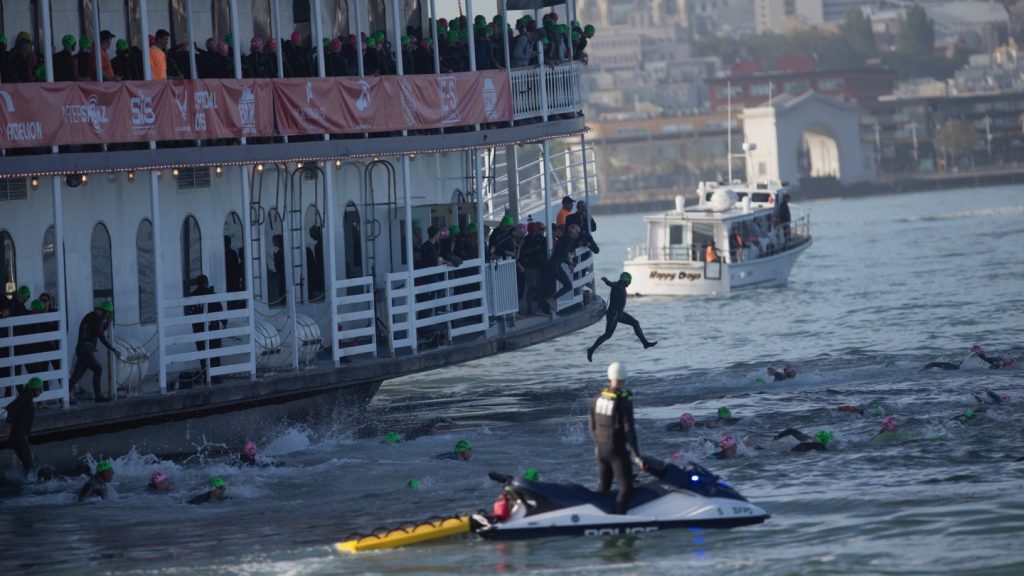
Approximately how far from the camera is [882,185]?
588 ft

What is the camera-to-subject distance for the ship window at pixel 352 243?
1287 inches

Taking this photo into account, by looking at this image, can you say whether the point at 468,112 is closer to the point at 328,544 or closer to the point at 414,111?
the point at 414,111

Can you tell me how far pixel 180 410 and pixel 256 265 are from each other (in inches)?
182

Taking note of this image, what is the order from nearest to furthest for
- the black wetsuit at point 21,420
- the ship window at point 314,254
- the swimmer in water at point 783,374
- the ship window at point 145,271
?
the black wetsuit at point 21,420, the ship window at point 145,271, the ship window at point 314,254, the swimmer in water at point 783,374

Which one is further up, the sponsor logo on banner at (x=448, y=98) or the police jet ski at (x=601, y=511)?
the sponsor logo on banner at (x=448, y=98)

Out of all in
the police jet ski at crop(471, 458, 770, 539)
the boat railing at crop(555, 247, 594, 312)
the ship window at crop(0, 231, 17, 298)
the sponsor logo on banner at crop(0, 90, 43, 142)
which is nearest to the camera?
the police jet ski at crop(471, 458, 770, 539)

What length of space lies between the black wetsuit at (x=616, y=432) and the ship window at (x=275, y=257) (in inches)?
392

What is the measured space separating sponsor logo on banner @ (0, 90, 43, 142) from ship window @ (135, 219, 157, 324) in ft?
11.0

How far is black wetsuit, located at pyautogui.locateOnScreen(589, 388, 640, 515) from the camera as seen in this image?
21516mm

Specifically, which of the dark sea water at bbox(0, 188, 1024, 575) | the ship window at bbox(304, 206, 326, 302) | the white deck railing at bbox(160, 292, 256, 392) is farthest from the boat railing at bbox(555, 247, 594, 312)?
the white deck railing at bbox(160, 292, 256, 392)

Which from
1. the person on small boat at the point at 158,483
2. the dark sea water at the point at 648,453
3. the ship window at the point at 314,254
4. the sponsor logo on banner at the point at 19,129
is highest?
the sponsor logo on banner at the point at 19,129

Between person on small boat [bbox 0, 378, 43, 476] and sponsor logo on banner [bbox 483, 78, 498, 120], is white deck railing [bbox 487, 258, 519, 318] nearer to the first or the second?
sponsor logo on banner [bbox 483, 78, 498, 120]

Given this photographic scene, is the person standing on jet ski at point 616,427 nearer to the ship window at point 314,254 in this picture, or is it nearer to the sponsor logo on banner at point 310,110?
the sponsor logo on banner at point 310,110

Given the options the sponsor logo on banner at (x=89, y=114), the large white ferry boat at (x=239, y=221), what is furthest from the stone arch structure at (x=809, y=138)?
the sponsor logo on banner at (x=89, y=114)
